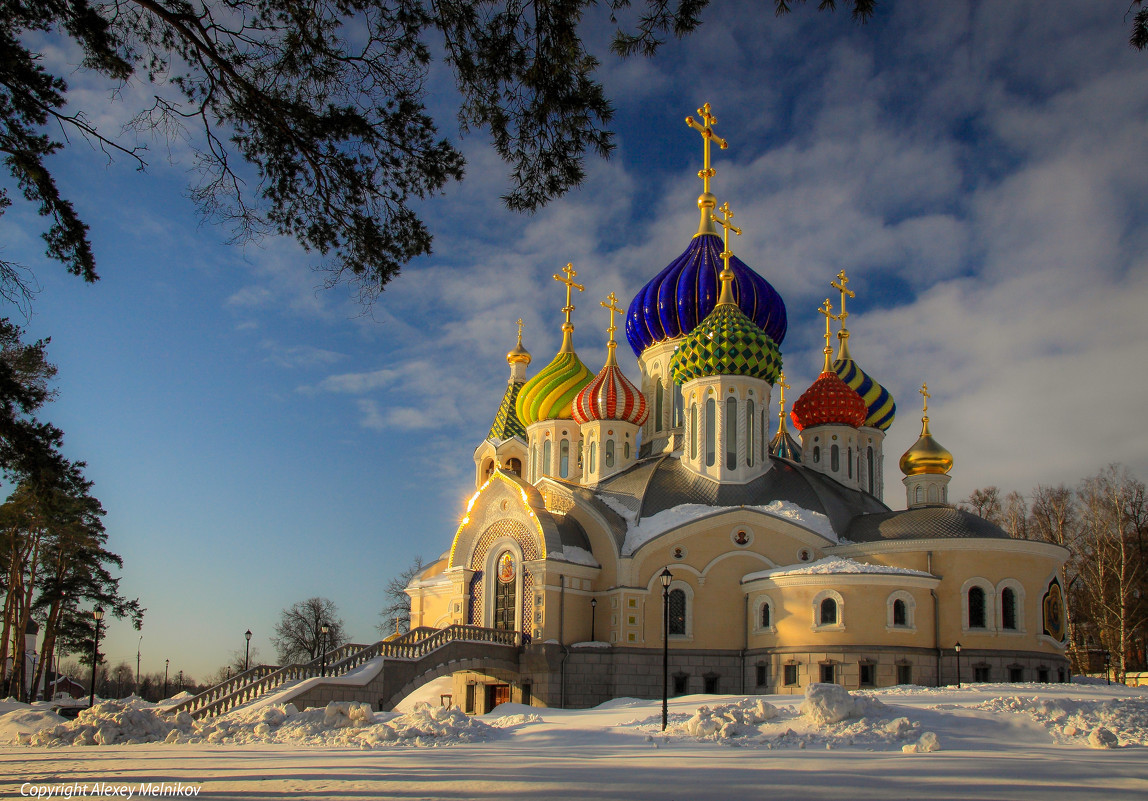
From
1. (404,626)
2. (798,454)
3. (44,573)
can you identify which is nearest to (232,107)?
(44,573)

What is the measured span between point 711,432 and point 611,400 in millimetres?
3999

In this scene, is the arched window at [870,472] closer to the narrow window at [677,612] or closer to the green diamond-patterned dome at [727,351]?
the green diamond-patterned dome at [727,351]

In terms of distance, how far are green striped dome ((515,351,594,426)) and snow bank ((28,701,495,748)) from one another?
657 inches

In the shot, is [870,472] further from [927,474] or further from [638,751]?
[638,751]

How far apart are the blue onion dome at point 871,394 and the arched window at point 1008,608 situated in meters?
9.54

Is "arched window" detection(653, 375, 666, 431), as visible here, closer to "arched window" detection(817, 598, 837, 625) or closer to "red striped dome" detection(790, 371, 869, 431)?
"red striped dome" detection(790, 371, 869, 431)

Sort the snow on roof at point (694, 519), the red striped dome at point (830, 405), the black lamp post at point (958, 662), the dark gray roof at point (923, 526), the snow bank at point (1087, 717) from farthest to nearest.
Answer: the red striped dome at point (830, 405)
the snow on roof at point (694, 519)
the dark gray roof at point (923, 526)
the black lamp post at point (958, 662)
the snow bank at point (1087, 717)

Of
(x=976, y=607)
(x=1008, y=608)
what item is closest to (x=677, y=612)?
(x=976, y=607)

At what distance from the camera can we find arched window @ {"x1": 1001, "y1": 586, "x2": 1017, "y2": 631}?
Answer: 24484 millimetres

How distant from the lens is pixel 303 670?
72.1 feet

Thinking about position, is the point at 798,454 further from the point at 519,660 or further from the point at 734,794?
the point at 734,794

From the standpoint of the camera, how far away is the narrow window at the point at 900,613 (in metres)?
23.8

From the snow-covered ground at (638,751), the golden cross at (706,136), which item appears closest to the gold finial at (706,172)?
the golden cross at (706,136)

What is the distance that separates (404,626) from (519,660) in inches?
822
